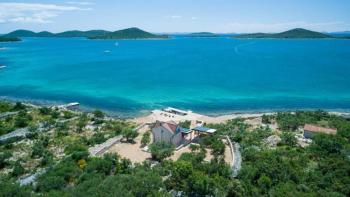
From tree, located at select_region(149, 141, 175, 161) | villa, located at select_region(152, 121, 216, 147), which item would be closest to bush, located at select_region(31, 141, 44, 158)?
tree, located at select_region(149, 141, 175, 161)

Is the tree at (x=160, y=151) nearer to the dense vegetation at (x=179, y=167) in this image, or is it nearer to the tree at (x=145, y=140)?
the dense vegetation at (x=179, y=167)

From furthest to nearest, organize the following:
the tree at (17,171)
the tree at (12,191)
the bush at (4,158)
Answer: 1. the bush at (4,158)
2. the tree at (17,171)
3. the tree at (12,191)

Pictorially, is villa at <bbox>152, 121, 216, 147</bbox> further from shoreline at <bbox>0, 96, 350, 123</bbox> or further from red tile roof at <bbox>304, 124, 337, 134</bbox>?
red tile roof at <bbox>304, 124, 337, 134</bbox>

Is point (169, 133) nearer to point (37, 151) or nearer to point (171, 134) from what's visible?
A: point (171, 134)

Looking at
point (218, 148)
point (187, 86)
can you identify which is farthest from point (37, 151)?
point (187, 86)

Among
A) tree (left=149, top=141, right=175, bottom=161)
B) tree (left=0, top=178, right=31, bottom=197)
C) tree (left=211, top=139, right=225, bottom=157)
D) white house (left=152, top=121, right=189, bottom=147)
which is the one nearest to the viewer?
tree (left=0, top=178, right=31, bottom=197)

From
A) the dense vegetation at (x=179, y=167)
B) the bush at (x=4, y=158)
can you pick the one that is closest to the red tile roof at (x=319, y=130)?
the dense vegetation at (x=179, y=167)

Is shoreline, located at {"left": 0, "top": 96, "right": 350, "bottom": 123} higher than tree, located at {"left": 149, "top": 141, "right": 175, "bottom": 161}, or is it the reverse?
tree, located at {"left": 149, "top": 141, "right": 175, "bottom": 161}

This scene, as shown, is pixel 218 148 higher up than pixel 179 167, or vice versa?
pixel 179 167

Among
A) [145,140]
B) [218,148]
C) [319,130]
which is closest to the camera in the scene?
[218,148]
